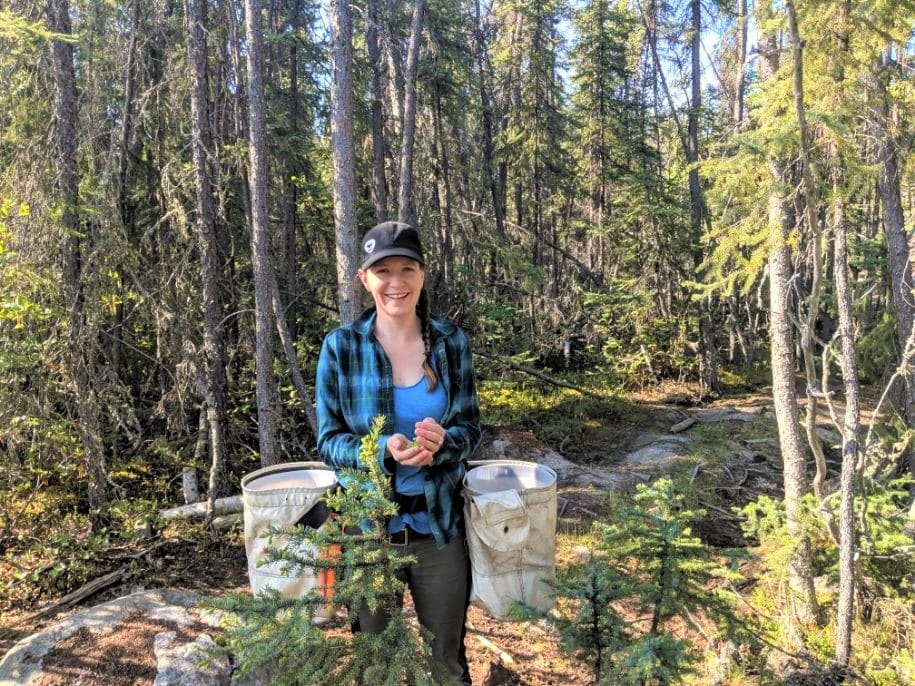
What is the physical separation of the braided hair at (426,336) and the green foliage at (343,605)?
1.65ft

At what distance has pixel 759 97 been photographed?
12.5 feet

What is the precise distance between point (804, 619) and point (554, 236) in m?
14.0

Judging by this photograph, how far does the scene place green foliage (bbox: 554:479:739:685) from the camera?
212 centimetres

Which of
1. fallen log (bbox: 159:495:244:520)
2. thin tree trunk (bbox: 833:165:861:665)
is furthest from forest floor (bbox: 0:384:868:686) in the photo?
thin tree trunk (bbox: 833:165:861:665)

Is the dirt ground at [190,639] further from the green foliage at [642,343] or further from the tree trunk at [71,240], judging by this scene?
the green foliage at [642,343]

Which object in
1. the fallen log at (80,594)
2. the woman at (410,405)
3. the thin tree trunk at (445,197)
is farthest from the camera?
the thin tree trunk at (445,197)

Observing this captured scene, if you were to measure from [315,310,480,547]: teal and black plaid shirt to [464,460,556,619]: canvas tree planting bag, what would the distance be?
12 centimetres

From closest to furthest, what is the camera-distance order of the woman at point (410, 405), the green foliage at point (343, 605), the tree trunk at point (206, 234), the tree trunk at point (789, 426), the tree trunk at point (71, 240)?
the green foliage at point (343, 605) → the woman at point (410, 405) → the tree trunk at point (789, 426) → the tree trunk at point (71, 240) → the tree trunk at point (206, 234)

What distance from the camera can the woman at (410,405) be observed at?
87.6 inches

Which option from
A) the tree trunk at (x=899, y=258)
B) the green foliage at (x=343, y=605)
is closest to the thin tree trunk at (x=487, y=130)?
the tree trunk at (x=899, y=258)

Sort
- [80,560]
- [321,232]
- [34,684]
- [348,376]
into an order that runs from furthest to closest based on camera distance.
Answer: [321,232] → [80,560] → [34,684] → [348,376]

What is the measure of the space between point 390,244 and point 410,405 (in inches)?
25.9

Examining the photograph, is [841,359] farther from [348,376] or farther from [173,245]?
[173,245]

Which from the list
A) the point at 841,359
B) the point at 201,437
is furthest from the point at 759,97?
the point at 201,437
